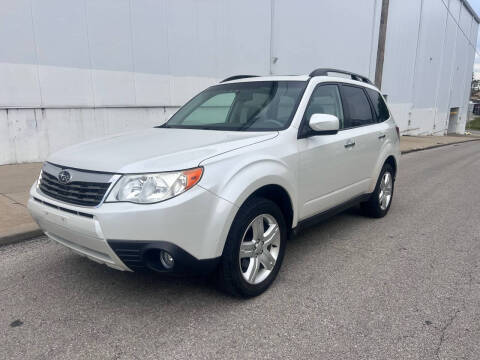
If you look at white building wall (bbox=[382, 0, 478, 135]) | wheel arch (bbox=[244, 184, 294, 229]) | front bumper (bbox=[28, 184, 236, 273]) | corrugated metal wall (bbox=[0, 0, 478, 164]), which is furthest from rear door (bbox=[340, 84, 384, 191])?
white building wall (bbox=[382, 0, 478, 135])

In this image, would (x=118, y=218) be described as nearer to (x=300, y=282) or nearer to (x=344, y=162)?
(x=300, y=282)

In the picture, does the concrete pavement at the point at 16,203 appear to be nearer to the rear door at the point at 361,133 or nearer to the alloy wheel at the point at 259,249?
the alloy wheel at the point at 259,249

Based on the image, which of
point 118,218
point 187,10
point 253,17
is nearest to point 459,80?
point 253,17

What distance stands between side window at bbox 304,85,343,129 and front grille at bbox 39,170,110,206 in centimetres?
197

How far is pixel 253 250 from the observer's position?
315 cm

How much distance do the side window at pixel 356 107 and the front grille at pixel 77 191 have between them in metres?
2.84

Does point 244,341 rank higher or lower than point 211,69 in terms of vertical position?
lower

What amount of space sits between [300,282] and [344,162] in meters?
1.43

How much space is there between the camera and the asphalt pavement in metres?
2.55

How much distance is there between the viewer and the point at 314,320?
288 centimetres

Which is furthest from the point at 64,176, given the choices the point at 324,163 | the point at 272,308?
the point at 324,163

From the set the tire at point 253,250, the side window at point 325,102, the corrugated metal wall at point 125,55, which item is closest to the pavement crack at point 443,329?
the tire at point 253,250

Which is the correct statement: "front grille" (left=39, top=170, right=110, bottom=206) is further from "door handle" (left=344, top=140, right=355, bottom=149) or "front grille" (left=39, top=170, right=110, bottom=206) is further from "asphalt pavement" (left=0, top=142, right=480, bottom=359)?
"door handle" (left=344, top=140, right=355, bottom=149)

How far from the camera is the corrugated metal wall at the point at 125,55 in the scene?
315 inches
